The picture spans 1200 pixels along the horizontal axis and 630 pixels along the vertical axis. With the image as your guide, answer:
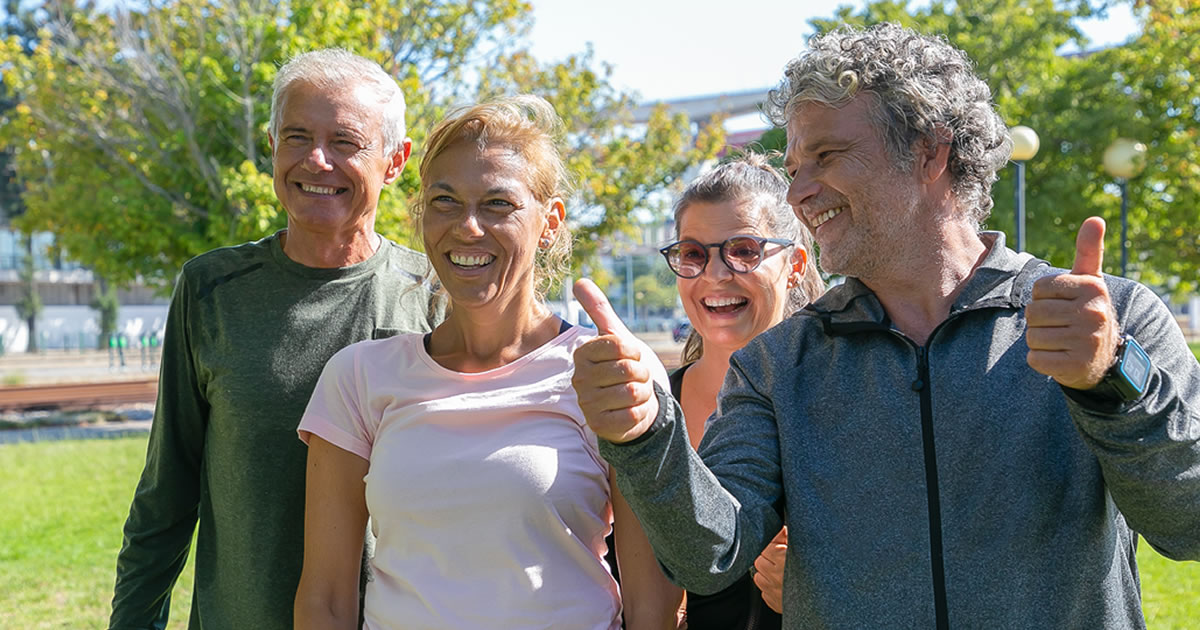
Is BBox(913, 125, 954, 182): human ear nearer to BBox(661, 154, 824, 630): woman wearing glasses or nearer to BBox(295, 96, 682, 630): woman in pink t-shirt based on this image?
BBox(295, 96, 682, 630): woman in pink t-shirt

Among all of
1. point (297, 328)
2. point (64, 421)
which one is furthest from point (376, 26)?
point (297, 328)

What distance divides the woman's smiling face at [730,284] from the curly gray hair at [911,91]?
82cm

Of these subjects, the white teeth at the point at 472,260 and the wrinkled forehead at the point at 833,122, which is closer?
the wrinkled forehead at the point at 833,122

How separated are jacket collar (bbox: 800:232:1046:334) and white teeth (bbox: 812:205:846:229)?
132 mm

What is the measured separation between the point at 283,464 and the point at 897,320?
1568 mm

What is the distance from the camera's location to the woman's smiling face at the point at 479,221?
222cm

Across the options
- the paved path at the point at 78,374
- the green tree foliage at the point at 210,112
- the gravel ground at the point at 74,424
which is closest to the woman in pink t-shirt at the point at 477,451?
the green tree foliage at the point at 210,112

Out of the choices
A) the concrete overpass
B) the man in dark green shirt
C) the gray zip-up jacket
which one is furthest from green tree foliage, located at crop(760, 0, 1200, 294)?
the gray zip-up jacket

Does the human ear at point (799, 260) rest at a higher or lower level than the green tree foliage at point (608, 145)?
lower

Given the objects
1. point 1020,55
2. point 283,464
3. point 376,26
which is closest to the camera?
point 283,464

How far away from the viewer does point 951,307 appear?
1.94 meters

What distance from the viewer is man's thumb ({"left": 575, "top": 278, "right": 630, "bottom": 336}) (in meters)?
1.67

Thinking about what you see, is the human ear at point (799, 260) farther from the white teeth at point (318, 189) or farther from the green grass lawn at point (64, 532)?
the green grass lawn at point (64, 532)

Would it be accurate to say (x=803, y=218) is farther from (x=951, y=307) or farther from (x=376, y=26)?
(x=376, y=26)
